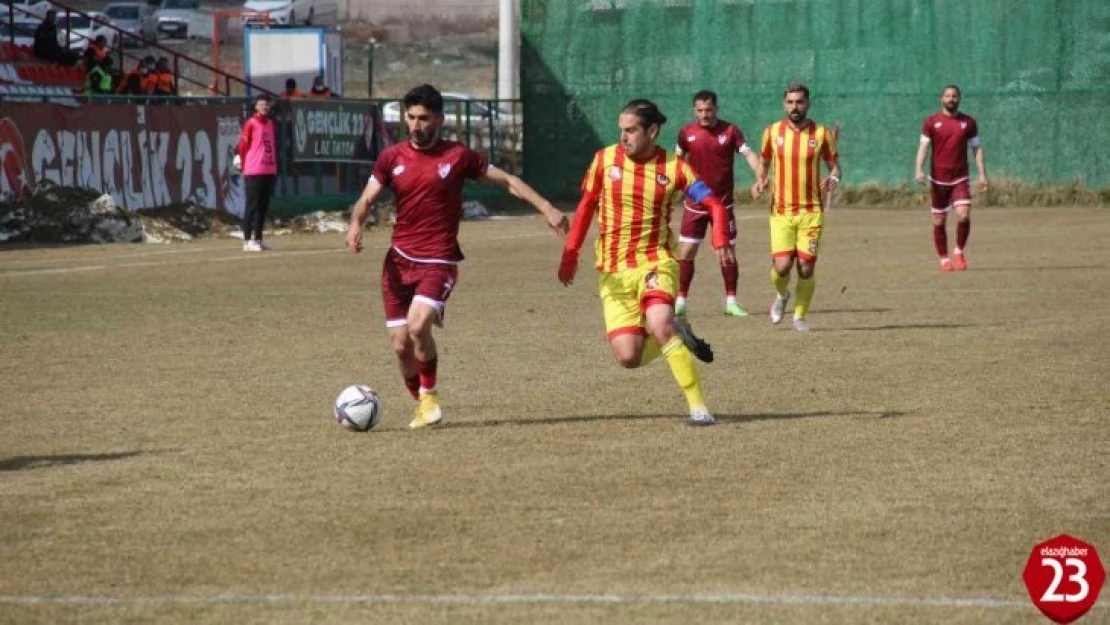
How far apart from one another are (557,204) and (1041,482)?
32.4 m

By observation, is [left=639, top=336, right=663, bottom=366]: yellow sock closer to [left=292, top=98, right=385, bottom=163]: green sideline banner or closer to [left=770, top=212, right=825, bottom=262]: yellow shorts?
[left=770, top=212, right=825, bottom=262]: yellow shorts

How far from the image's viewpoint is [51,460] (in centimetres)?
986

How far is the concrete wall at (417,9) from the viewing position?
248 ft

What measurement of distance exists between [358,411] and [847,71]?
30.4 metres

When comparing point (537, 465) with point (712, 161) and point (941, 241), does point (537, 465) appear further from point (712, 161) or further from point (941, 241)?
point (941, 241)

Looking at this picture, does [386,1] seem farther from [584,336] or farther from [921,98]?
[584,336]

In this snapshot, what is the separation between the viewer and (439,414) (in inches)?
437

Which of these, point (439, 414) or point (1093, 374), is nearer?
point (439, 414)

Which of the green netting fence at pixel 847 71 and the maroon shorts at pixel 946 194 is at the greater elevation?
the green netting fence at pixel 847 71

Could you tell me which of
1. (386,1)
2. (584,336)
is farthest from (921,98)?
(386,1)

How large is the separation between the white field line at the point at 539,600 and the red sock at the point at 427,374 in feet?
14.1

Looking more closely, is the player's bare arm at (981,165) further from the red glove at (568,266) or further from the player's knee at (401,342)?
the player's knee at (401,342)

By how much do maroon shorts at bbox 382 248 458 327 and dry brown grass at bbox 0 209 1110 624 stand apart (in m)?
0.71

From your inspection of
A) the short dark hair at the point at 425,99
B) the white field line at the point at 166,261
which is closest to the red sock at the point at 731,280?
the short dark hair at the point at 425,99
